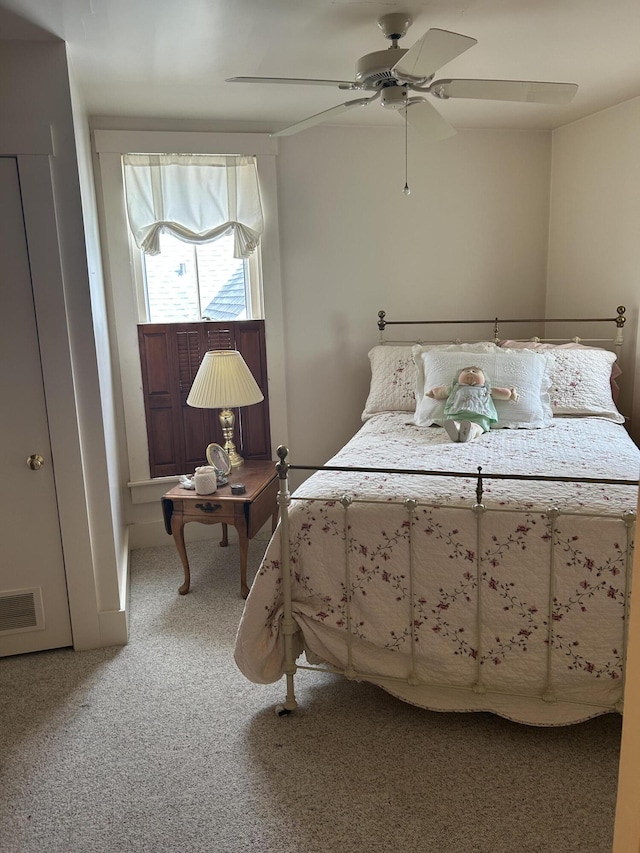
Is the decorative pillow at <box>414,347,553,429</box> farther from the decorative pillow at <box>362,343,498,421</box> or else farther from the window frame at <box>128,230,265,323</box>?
the window frame at <box>128,230,265,323</box>

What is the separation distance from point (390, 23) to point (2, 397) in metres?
1.94

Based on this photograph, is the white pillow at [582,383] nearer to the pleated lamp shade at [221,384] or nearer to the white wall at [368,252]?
the white wall at [368,252]

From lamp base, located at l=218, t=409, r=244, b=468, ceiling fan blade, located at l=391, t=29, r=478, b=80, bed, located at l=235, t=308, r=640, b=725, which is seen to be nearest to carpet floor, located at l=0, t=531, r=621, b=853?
bed, located at l=235, t=308, r=640, b=725

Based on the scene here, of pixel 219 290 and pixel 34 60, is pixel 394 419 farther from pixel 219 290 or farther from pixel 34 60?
pixel 34 60

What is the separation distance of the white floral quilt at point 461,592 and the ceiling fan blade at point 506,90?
4.45ft

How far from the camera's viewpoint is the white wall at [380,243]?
3785 mm

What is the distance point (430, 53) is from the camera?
1.98 meters

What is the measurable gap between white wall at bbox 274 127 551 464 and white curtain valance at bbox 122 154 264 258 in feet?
0.72

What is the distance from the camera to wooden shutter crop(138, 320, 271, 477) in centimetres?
366

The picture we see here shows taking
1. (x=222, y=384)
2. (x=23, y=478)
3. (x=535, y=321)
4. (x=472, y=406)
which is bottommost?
(x=23, y=478)

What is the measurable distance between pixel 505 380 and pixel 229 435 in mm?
1481

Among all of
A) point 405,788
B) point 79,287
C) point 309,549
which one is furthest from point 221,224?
point 405,788

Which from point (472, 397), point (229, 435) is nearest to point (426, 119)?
point (472, 397)

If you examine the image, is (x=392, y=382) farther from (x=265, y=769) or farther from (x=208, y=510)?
(x=265, y=769)
